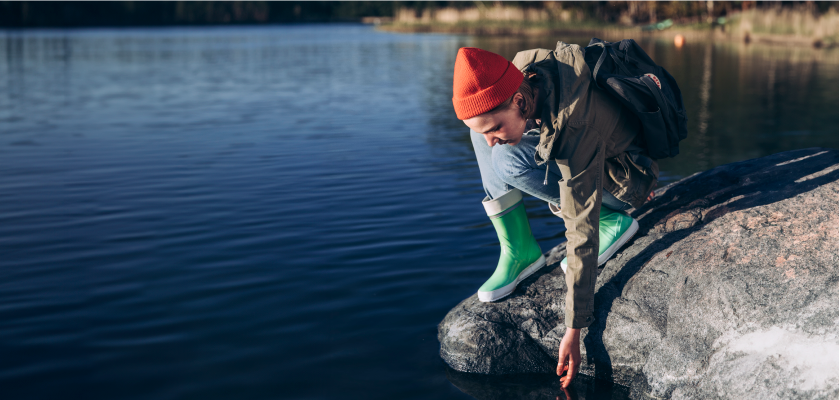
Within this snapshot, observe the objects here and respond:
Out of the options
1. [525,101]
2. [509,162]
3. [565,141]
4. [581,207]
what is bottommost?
[581,207]

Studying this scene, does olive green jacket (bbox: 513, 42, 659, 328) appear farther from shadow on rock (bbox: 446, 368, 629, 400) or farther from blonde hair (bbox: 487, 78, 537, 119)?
shadow on rock (bbox: 446, 368, 629, 400)

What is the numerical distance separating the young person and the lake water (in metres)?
0.72

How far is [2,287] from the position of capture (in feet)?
13.5

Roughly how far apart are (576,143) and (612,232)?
845 millimetres

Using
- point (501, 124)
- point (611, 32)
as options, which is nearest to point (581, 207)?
point (501, 124)

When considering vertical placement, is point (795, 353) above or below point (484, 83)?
below

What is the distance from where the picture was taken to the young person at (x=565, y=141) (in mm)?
2438

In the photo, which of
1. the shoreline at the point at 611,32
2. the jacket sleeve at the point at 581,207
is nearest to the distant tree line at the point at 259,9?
the shoreline at the point at 611,32

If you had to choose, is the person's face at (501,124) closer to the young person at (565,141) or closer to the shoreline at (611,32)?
the young person at (565,141)

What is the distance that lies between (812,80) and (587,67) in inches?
607

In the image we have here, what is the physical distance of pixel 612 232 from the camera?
3215 mm

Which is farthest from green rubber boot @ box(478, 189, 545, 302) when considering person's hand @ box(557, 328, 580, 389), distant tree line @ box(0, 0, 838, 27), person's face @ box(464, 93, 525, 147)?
distant tree line @ box(0, 0, 838, 27)

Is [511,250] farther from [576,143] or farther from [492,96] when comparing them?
[492,96]

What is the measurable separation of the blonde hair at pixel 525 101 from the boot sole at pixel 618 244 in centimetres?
94
